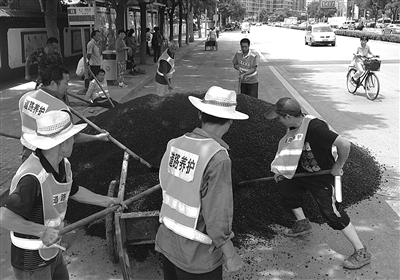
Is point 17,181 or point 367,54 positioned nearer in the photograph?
point 17,181

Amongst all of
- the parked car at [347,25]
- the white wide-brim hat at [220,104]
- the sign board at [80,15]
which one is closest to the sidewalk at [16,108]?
the sign board at [80,15]

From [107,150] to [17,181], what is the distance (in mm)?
3520

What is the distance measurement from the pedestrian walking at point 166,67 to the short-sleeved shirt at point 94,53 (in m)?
4.26

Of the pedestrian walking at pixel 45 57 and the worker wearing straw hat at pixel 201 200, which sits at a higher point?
the pedestrian walking at pixel 45 57

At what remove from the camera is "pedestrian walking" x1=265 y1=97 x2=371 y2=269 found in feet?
→ 11.4

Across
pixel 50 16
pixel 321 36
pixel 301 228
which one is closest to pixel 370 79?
pixel 301 228

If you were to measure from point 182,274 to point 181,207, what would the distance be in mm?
374

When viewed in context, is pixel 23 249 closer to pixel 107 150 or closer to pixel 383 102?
pixel 107 150

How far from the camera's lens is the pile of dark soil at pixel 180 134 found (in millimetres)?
4473

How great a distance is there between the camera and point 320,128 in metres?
3.45

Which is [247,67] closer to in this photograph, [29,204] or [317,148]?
[317,148]

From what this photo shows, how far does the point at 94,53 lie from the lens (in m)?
12.2

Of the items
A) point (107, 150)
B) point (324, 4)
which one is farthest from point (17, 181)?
point (324, 4)

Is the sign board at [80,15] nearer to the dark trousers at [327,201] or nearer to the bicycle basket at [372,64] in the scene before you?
the bicycle basket at [372,64]
